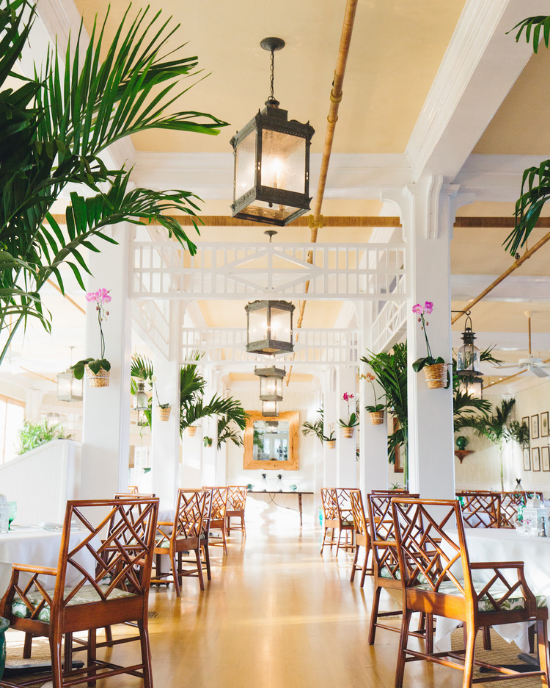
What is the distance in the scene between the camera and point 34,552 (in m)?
3.30

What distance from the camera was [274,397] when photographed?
10.4 meters

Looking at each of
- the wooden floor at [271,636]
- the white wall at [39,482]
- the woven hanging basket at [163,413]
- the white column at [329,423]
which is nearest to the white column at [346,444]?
the white column at [329,423]

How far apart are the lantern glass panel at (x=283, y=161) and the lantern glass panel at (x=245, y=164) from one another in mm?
63

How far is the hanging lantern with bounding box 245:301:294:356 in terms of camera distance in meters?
6.44

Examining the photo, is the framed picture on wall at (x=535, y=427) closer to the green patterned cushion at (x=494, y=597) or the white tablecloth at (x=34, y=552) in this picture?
the green patterned cushion at (x=494, y=597)

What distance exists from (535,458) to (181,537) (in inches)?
450

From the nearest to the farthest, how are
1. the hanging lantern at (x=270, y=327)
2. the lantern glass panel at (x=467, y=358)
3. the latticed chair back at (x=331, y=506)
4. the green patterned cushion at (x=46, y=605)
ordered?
the green patterned cushion at (x=46, y=605), the hanging lantern at (x=270, y=327), the lantern glass panel at (x=467, y=358), the latticed chair back at (x=331, y=506)

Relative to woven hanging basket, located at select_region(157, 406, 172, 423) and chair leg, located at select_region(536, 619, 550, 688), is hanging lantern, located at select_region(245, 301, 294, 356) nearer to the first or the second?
woven hanging basket, located at select_region(157, 406, 172, 423)

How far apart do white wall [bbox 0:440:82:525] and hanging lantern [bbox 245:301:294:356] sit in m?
2.06

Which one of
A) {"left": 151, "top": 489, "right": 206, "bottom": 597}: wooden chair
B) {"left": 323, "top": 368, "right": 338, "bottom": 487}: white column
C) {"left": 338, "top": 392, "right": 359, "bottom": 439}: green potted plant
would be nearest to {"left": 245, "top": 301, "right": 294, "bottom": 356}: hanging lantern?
{"left": 151, "top": 489, "right": 206, "bottom": 597}: wooden chair

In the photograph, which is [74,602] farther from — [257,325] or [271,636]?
[257,325]

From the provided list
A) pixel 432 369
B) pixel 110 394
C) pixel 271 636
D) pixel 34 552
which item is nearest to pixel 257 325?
pixel 110 394

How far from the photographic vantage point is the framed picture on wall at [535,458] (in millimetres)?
15285

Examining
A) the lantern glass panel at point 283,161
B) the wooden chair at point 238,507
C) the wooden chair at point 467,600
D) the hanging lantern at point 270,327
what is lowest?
the wooden chair at point 238,507
